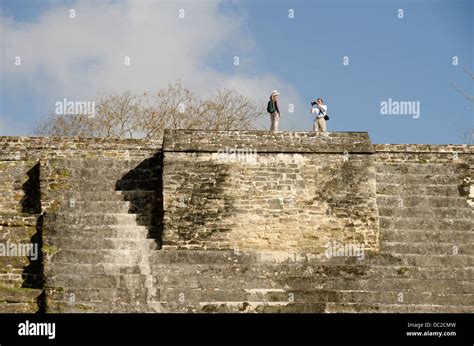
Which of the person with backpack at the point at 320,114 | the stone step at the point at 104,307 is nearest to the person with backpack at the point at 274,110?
the person with backpack at the point at 320,114

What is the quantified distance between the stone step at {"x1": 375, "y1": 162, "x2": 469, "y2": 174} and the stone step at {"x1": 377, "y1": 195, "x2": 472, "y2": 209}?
0.78m

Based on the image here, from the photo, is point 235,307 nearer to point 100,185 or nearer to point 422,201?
point 100,185

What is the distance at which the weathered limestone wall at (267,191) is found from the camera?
17875 mm

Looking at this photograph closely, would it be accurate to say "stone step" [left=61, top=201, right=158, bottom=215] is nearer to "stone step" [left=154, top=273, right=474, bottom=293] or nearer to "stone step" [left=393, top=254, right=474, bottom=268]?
"stone step" [left=154, top=273, right=474, bottom=293]

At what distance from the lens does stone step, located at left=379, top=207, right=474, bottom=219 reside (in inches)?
733

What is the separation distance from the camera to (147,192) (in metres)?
18.6

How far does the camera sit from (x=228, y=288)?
16484 mm

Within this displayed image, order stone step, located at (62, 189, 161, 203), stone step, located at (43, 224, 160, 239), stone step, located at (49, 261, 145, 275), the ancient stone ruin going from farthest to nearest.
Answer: stone step, located at (62, 189, 161, 203), stone step, located at (43, 224, 160, 239), stone step, located at (49, 261, 145, 275), the ancient stone ruin

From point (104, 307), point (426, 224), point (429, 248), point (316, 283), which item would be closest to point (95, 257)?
point (104, 307)

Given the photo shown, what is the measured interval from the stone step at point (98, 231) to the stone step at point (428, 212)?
4.55m

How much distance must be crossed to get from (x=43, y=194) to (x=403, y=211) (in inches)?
266

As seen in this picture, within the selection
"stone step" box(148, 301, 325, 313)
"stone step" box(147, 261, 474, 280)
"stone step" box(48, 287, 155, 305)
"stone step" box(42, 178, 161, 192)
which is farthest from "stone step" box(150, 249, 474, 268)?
"stone step" box(42, 178, 161, 192)
